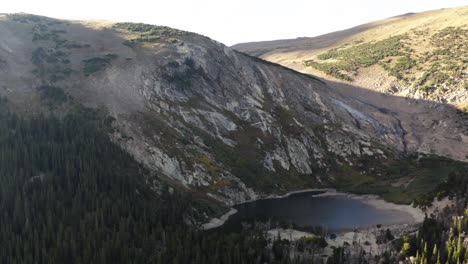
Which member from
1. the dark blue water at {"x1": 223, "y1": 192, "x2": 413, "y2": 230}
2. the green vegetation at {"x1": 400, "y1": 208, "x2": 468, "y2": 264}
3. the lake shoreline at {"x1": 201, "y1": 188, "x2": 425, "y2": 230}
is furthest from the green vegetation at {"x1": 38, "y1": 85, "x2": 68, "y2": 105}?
the green vegetation at {"x1": 400, "y1": 208, "x2": 468, "y2": 264}

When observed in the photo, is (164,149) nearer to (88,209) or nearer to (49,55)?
(88,209)

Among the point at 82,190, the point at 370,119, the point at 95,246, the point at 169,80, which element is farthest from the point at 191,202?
the point at 370,119

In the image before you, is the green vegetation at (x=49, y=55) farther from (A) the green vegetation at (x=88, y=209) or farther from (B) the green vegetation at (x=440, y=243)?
(B) the green vegetation at (x=440, y=243)

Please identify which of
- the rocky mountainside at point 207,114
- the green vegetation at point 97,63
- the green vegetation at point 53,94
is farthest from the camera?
the green vegetation at point 97,63

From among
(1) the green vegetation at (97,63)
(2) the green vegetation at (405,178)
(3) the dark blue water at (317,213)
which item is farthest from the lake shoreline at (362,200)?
(1) the green vegetation at (97,63)

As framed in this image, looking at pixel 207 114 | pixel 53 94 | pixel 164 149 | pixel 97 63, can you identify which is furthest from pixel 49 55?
pixel 164 149

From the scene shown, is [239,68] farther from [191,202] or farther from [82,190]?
[82,190]

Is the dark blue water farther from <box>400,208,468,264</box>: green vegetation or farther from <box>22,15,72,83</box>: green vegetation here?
<box>22,15,72,83</box>: green vegetation
